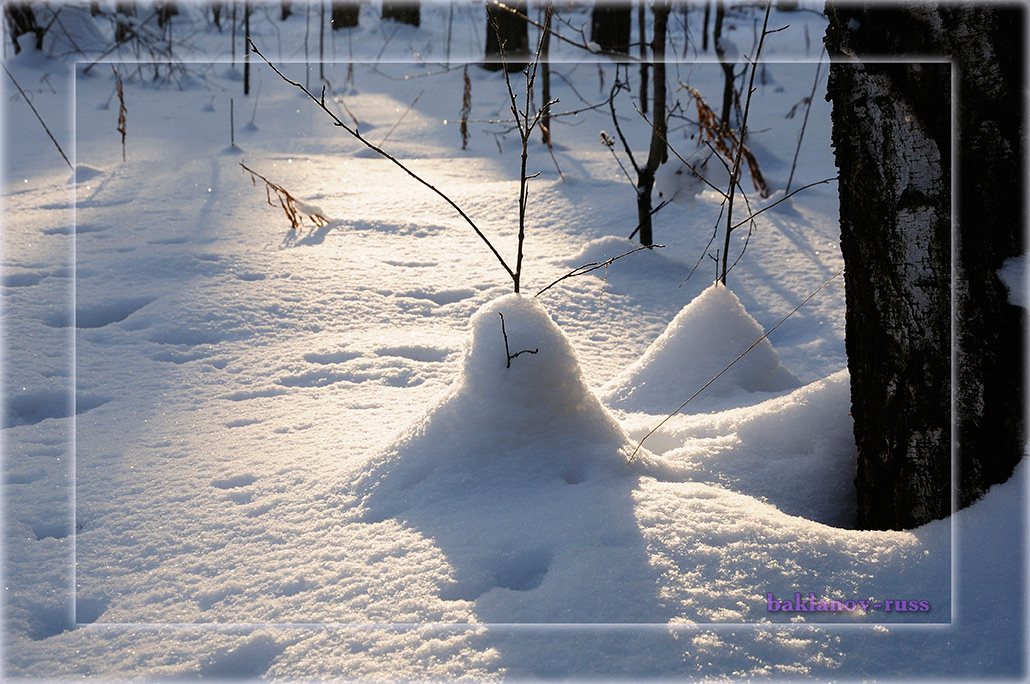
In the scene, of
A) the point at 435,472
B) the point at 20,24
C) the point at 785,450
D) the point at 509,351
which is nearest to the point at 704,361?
the point at 785,450

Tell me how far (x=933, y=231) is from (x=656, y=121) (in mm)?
2142

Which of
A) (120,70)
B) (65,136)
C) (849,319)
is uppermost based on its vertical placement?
(120,70)

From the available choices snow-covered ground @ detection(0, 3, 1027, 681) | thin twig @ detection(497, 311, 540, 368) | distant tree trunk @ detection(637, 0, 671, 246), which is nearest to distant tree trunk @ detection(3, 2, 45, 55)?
snow-covered ground @ detection(0, 3, 1027, 681)

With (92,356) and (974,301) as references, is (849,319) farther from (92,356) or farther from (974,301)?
(92,356)

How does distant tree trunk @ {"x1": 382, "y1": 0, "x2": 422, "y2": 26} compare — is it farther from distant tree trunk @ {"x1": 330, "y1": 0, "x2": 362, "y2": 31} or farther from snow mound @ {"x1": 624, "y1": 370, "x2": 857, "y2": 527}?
snow mound @ {"x1": 624, "y1": 370, "x2": 857, "y2": 527}

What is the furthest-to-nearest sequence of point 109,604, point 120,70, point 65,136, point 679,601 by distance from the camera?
point 120,70 < point 65,136 < point 109,604 < point 679,601

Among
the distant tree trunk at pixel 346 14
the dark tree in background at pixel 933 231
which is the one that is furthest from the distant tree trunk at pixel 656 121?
the distant tree trunk at pixel 346 14

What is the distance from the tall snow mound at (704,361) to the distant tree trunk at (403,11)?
11406mm

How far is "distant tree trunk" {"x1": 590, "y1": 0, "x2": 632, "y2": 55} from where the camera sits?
7202 mm

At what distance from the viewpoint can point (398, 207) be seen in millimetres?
3521

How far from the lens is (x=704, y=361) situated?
1.87 metres

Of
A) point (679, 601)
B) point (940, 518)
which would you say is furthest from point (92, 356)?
point (940, 518)

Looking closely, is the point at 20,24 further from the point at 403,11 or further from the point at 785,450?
the point at 785,450

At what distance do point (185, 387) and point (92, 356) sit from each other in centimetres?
34
